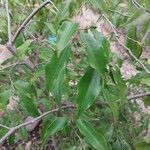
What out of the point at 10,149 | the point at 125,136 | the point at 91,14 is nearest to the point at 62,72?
the point at 125,136

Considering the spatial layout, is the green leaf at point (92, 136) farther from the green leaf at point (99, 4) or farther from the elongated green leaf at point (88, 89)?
the green leaf at point (99, 4)

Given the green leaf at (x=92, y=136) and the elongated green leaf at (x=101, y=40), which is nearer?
the elongated green leaf at (x=101, y=40)

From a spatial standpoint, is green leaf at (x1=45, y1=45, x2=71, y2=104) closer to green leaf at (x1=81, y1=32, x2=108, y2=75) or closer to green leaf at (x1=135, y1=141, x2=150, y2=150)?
green leaf at (x1=81, y1=32, x2=108, y2=75)

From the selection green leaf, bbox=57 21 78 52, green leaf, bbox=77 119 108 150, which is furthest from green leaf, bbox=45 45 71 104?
green leaf, bbox=77 119 108 150

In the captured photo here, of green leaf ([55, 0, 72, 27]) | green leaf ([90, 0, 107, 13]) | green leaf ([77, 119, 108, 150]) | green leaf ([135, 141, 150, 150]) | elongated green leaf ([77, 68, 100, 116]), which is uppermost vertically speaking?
green leaf ([55, 0, 72, 27])

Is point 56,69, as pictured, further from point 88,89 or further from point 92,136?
point 92,136

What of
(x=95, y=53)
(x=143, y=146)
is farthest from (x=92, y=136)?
(x=95, y=53)

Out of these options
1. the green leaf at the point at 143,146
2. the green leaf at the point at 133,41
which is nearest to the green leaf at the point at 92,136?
the green leaf at the point at 143,146
